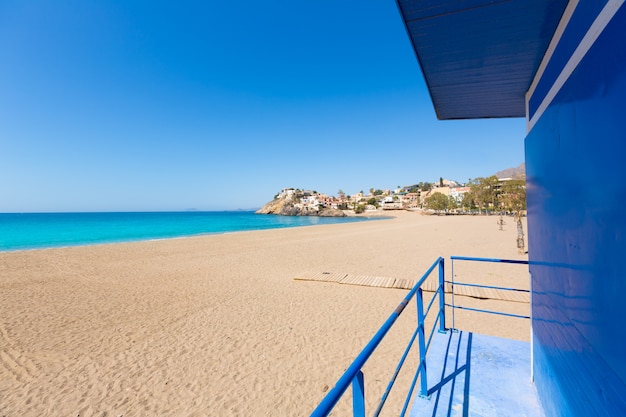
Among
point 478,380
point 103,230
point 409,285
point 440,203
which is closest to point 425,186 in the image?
point 440,203

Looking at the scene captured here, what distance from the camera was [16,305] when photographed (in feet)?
29.9

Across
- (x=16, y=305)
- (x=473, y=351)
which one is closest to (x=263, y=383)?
(x=473, y=351)

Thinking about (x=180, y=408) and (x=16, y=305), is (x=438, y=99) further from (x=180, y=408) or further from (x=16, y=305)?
(x=16, y=305)

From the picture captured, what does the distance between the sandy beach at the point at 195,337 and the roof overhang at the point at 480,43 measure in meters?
4.49

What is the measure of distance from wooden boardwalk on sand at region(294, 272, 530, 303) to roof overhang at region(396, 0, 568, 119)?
6.92 meters

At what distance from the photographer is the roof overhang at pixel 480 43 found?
2039 millimetres

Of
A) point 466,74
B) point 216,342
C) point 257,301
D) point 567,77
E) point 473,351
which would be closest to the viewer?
point 567,77

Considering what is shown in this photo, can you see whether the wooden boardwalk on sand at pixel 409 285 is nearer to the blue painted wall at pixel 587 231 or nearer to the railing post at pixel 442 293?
the railing post at pixel 442 293

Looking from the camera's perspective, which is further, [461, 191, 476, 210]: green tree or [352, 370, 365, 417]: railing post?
[461, 191, 476, 210]: green tree

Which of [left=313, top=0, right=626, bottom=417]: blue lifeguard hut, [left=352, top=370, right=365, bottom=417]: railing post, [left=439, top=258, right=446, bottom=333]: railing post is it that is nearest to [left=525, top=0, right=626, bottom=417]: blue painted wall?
[left=313, top=0, right=626, bottom=417]: blue lifeguard hut

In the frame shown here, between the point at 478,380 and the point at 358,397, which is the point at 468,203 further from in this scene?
the point at 358,397

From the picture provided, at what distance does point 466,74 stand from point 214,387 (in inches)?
228

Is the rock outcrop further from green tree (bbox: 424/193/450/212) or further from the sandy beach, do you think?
the sandy beach

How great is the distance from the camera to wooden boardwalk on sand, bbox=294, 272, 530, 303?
8.49 meters
